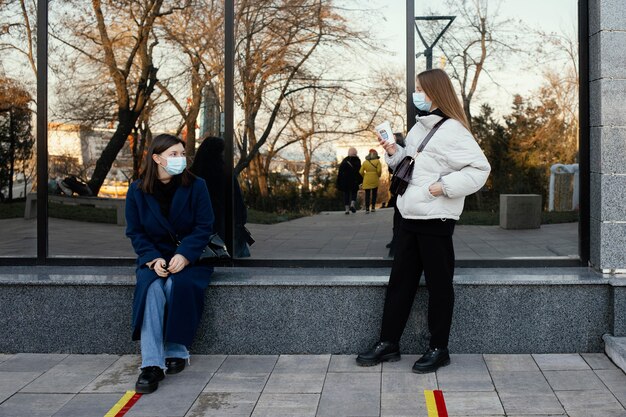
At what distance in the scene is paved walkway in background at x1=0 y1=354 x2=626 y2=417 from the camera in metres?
4.36

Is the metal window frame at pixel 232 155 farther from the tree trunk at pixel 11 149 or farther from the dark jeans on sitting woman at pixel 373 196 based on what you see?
the dark jeans on sitting woman at pixel 373 196

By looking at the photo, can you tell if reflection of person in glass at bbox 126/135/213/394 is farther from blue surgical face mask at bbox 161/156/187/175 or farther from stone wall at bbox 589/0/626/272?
stone wall at bbox 589/0/626/272

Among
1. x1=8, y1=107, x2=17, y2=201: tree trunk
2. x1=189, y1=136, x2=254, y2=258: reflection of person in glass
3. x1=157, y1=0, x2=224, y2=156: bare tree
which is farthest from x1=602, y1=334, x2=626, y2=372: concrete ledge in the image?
x1=8, y1=107, x2=17, y2=201: tree trunk

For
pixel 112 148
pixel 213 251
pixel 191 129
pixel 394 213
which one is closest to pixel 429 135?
pixel 394 213

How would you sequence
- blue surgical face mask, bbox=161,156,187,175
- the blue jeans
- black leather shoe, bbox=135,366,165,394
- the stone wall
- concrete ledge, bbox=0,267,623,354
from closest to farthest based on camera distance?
1. black leather shoe, bbox=135,366,165,394
2. the blue jeans
3. blue surgical face mask, bbox=161,156,187,175
4. concrete ledge, bbox=0,267,623,354
5. the stone wall

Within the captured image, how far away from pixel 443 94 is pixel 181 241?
1.98 meters

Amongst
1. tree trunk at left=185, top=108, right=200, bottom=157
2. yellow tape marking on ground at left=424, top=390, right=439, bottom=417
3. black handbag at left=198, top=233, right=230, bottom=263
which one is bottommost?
yellow tape marking on ground at left=424, top=390, right=439, bottom=417

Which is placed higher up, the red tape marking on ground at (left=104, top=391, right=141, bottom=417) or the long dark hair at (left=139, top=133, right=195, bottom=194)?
the long dark hair at (left=139, top=133, right=195, bottom=194)

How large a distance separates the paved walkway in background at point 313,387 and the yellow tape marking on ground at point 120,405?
5 centimetres

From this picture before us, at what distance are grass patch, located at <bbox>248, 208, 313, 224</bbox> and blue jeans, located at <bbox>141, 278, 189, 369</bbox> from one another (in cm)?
151

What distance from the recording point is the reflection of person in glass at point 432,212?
4.93 metres

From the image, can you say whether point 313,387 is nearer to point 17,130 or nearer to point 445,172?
point 445,172

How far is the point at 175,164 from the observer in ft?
16.7

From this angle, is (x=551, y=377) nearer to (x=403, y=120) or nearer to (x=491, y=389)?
(x=491, y=389)
